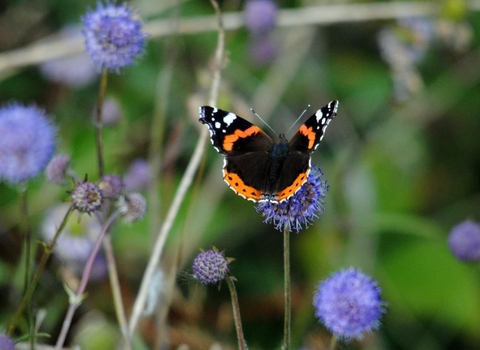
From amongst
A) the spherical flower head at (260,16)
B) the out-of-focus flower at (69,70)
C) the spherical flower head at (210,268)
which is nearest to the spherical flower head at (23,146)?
the spherical flower head at (210,268)

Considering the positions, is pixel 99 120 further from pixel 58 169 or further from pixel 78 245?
pixel 78 245

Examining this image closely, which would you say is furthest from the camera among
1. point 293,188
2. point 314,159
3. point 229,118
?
point 314,159

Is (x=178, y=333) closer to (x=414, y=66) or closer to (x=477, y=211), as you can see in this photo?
(x=477, y=211)

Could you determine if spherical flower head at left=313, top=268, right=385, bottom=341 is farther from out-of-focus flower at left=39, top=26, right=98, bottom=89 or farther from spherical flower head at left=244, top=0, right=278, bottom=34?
out-of-focus flower at left=39, top=26, right=98, bottom=89

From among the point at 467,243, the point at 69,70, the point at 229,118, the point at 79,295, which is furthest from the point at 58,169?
the point at 69,70

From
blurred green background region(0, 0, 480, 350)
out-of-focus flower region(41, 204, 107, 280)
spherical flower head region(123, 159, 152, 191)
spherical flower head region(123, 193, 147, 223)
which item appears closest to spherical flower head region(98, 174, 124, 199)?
spherical flower head region(123, 193, 147, 223)

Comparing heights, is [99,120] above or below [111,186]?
above

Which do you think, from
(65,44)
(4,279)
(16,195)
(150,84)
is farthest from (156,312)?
(150,84)

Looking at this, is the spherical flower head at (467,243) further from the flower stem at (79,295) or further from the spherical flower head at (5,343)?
the spherical flower head at (5,343)
